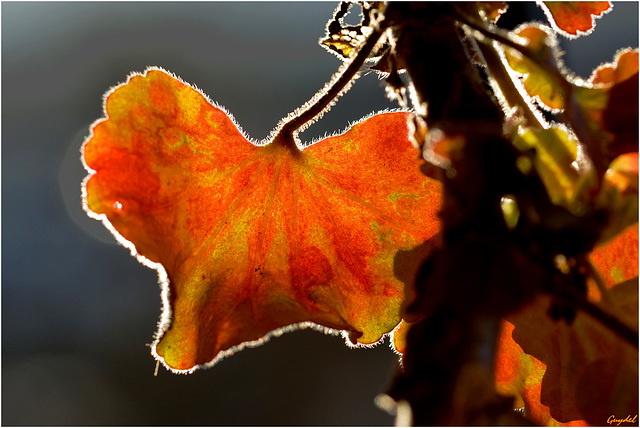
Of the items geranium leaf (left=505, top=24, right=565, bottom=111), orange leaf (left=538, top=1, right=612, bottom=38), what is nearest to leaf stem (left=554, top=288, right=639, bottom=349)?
geranium leaf (left=505, top=24, right=565, bottom=111)

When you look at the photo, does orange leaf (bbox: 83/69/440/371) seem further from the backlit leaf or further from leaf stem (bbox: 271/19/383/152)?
the backlit leaf

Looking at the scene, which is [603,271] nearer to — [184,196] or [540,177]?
[540,177]

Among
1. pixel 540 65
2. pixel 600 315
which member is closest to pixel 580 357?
pixel 600 315

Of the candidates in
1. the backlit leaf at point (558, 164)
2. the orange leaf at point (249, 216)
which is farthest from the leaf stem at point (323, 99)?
the backlit leaf at point (558, 164)

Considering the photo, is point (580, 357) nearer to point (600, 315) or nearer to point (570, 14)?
point (600, 315)

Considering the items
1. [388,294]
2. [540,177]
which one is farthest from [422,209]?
[540,177]
